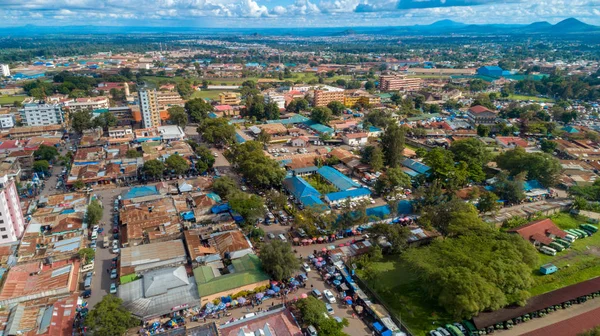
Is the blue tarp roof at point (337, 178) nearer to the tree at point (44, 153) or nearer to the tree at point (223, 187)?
the tree at point (223, 187)

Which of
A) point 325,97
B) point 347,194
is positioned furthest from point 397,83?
point 347,194

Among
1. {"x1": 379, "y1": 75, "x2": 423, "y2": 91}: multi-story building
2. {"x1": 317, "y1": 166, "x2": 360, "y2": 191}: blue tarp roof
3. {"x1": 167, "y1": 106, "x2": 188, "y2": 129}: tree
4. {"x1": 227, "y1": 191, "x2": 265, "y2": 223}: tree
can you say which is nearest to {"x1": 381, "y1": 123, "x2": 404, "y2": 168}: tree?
{"x1": 317, "y1": 166, "x2": 360, "y2": 191}: blue tarp roof

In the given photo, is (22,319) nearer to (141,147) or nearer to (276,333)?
(276,333)

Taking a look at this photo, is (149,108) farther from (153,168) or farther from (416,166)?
(416,166)

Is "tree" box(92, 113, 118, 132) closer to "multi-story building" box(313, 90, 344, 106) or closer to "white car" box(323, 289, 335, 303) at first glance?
"multi-story building" box(313, 90, 344, 106)

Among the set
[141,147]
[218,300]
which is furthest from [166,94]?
[218,300]

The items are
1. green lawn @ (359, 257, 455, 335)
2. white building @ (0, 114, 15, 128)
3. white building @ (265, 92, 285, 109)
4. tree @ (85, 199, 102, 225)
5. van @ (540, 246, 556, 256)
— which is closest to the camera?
green lawn @ (359, 257, 455, 335)

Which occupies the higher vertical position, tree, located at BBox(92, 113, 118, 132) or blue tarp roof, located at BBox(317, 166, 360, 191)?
tree, located at BBox(92, 113, 118, 132)
